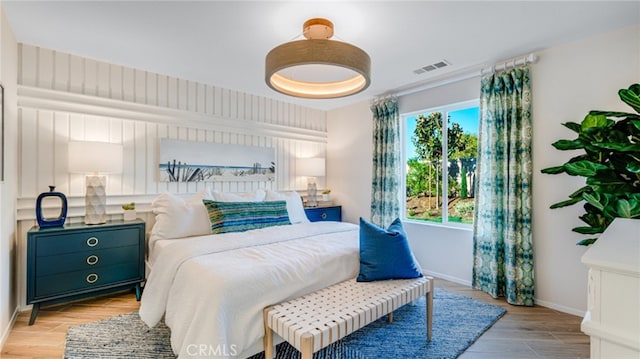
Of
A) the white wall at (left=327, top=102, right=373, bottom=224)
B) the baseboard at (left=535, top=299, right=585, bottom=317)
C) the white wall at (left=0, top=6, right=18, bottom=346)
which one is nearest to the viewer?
the white wall at (left=0, top=6, right=18, bottom=346)

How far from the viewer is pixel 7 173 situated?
2250 millimetres

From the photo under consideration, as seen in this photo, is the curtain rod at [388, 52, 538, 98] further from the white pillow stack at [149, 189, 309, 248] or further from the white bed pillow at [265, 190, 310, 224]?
the white pillow stack at [149, 189, 309, 248]

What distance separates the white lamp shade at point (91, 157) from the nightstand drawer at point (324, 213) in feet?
7.78

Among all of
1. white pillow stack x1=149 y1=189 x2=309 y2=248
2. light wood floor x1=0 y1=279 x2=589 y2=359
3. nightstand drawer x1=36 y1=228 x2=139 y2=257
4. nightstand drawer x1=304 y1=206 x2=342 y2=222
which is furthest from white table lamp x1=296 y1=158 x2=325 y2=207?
light wood floor x1=0 y1=279 x2=589 y2=359

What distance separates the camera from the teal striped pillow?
292 cm

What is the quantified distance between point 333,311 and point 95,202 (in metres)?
2.56

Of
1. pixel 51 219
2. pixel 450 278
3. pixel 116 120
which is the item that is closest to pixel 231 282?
pixel 51 219

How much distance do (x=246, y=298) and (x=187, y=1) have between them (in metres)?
2.03

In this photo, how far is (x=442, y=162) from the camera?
3826 millimetres

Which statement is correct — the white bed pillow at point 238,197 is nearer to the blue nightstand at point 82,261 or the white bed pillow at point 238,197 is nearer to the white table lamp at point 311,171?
the blue nightstand at point 82,261

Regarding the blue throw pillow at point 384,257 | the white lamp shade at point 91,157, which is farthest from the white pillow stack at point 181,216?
the blue throw pillow at point 384,257

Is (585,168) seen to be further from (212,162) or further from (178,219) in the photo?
(212,162)

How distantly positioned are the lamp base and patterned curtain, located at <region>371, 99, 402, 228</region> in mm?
3192

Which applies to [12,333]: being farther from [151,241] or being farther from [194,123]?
[194,123]
